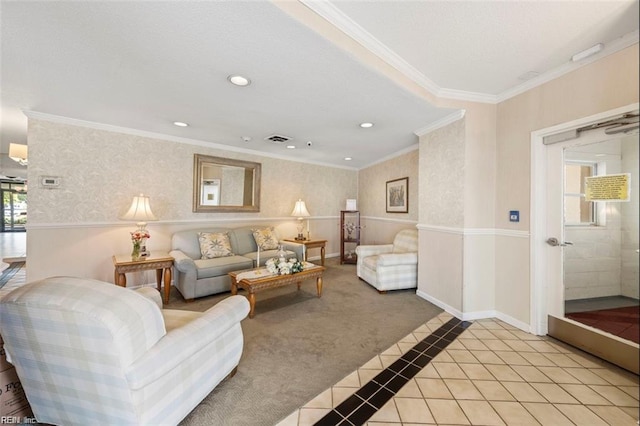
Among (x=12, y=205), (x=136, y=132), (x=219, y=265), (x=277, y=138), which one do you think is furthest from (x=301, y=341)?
(x=12, y=205)

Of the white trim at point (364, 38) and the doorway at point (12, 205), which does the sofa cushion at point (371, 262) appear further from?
the doorway at point (12, 205)

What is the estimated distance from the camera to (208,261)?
139 inches

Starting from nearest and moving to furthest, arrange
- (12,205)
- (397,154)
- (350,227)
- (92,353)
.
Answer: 1. (92,353)
2. (397,154)
3. (350,227)
4. (12,205)

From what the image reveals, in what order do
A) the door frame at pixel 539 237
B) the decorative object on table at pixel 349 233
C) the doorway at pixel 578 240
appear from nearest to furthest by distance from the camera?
the doorway at pixel 578 240, the door frame at pixel 539 237, the decorative object on table at pixel 349 233

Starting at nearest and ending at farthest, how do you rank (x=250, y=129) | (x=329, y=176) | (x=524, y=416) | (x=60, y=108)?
(x=524, y=416), (x=60, y=108), (x=250, y=129), (x=329, y=176)

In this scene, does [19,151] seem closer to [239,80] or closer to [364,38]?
[239,80]

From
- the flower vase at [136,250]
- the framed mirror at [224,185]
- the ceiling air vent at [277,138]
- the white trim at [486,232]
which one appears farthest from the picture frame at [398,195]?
the flower vase at [136,250]

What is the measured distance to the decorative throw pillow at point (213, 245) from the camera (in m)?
3.75

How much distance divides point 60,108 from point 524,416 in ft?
17.0

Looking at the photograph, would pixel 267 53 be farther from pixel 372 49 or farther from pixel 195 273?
pixel 195 273

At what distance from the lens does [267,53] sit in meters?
1.79

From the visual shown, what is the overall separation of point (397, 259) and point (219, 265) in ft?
8.57

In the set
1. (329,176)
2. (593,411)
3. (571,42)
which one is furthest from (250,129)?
(593,411)

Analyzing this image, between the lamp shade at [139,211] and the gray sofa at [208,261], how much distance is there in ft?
1.95
